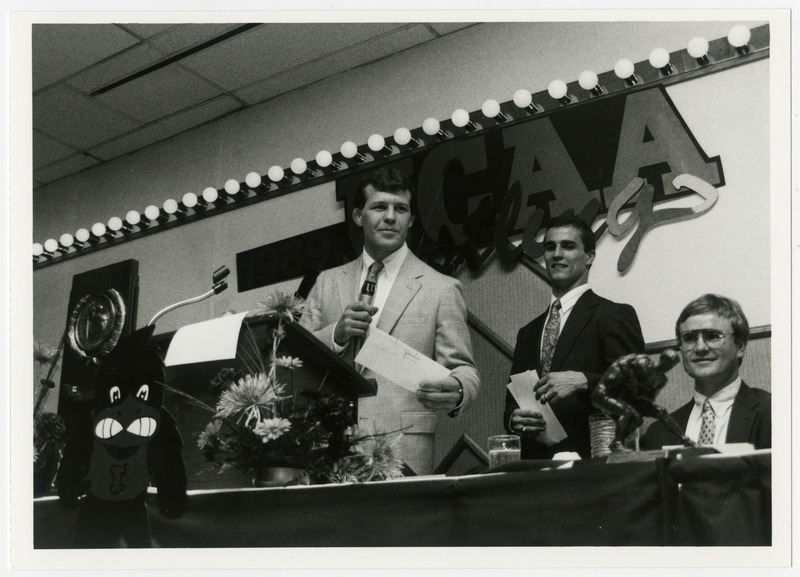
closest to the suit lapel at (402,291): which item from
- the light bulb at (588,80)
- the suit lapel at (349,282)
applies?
the suit lapel at (349,282)

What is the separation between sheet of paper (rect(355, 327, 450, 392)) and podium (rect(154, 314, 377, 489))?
3.1 inches

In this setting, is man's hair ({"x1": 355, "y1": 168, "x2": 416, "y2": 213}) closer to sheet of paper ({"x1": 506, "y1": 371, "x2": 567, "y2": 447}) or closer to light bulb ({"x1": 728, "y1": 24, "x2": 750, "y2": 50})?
sheet of paper ({"x1": 506, "y1": 371, "x2": 567, "y2": 447})

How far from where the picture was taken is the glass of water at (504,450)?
3.28 m

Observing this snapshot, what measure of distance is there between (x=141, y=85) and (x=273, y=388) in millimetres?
2242

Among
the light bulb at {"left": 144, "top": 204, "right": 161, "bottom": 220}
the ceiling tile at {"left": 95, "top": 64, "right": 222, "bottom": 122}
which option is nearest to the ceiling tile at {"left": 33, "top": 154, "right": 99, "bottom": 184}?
the ceiling tile at {"left": 95, "top": 64, "right": 222, "bottom": 122}

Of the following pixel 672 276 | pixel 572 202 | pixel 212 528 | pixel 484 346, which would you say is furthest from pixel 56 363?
pixel 672 276

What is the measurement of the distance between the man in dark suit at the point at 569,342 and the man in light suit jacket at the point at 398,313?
238mm

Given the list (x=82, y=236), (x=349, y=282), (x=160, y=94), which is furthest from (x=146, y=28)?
(x=349, y=282)

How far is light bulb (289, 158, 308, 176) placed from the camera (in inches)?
179

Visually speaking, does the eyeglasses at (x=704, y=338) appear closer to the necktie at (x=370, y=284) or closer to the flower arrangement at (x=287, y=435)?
the flower arrangement at (x=287, y=435)

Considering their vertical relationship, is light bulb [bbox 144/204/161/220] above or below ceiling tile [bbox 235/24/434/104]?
below

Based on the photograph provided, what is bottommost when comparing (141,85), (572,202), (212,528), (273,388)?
(212,528)

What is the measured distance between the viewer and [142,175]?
17.1 ft

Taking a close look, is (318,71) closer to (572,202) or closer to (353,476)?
(572,202)
